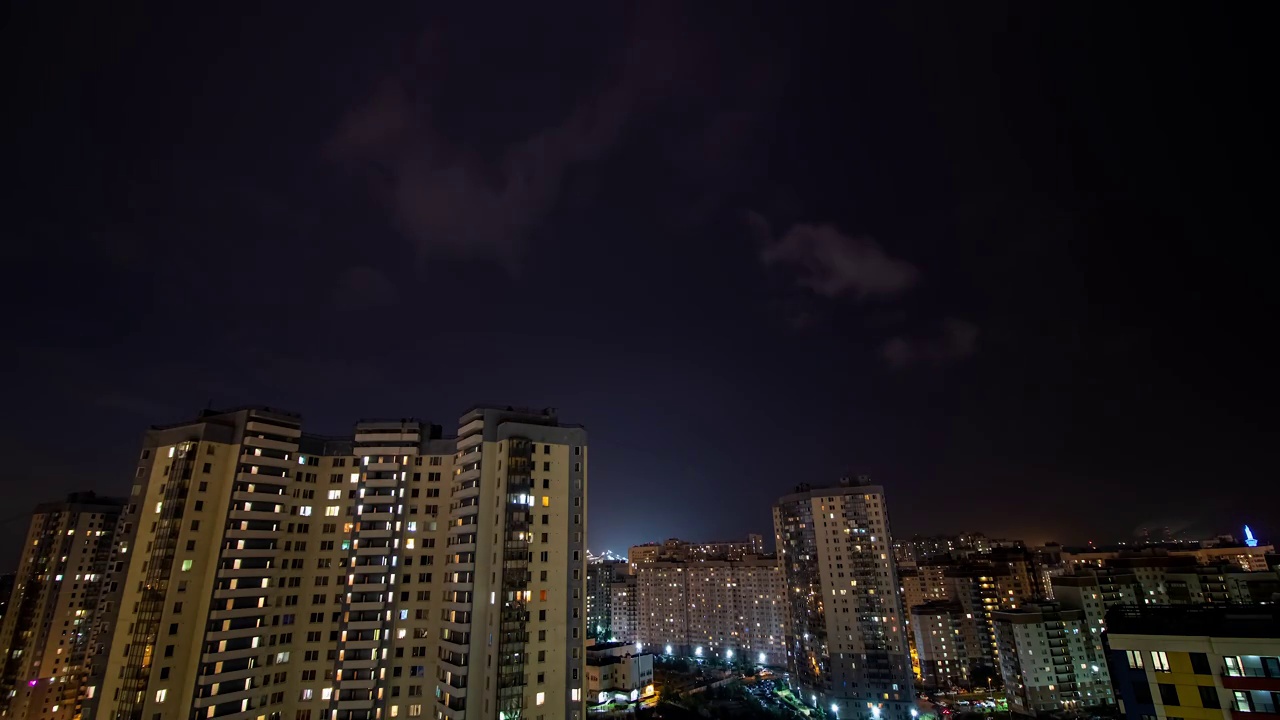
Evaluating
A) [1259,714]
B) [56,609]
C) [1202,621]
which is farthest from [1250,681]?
[56,609]

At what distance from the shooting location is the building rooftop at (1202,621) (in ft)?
97.7

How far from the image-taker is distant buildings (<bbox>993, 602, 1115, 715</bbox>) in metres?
91.4

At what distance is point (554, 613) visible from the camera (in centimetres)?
5003

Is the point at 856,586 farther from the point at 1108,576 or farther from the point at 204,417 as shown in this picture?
the point at 204,417

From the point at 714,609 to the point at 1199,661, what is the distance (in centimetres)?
14058

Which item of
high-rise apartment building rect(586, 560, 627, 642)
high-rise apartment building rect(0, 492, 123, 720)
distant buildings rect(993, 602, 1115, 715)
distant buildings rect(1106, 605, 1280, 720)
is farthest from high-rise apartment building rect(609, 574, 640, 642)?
distant buildings rect(1106, 605, 1280, 720)

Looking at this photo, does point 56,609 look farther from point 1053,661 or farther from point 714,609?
point 1053,661

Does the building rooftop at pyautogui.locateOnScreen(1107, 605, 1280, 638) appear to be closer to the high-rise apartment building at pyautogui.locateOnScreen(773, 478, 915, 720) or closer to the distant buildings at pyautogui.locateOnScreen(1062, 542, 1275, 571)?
the high-rise apartment building at pyautogui.locateOnScreen(773, 478, 915, 720)

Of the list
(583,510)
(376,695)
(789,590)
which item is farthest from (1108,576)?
(376,695)

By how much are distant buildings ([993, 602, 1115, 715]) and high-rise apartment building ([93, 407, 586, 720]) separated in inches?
3452

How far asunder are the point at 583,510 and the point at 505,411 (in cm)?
1363

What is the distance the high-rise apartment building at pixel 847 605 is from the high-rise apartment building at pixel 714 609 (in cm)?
4132

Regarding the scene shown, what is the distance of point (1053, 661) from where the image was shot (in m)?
92.8

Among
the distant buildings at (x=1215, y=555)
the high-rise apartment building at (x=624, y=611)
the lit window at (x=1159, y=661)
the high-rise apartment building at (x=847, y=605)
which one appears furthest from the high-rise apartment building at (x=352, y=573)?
the distant buildings at (x=1215, y=555)
